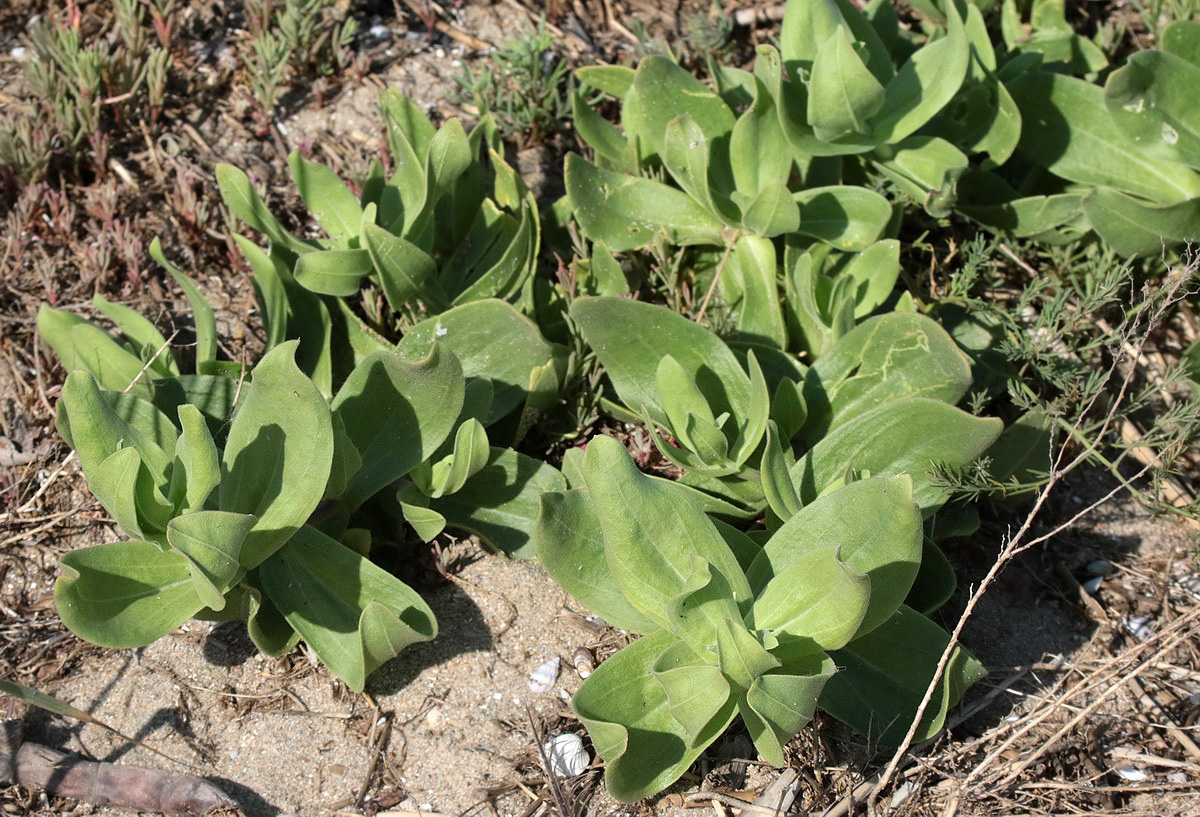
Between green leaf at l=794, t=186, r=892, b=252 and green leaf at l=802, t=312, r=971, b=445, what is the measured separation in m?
0.41

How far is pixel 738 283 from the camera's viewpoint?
349 cm

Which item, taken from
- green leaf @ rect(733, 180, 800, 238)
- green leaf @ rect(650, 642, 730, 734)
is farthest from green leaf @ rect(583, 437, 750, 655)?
green leaf @ rect(733, 180, 800, 238)

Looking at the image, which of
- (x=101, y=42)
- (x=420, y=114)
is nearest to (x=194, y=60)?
(x=101, y=42)

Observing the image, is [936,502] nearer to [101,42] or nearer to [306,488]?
[306,488]

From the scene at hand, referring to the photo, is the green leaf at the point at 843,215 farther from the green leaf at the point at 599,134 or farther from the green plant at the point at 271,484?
the green plant at the point at 271,484

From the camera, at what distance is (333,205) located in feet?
10.9

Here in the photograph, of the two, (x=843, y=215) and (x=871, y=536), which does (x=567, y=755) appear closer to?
(x=871, y=536)

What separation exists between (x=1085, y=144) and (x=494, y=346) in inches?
78.5

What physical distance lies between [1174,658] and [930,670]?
92 centimetres

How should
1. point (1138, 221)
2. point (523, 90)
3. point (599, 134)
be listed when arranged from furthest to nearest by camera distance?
1. point (523, 90)
2. point (599, 134)
3. point (1138, 221)

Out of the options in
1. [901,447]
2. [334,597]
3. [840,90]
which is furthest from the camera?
[840,90]

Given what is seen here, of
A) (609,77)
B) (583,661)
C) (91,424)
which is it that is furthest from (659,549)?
(609,77)

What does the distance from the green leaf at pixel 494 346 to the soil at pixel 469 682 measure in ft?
Result: 1.52

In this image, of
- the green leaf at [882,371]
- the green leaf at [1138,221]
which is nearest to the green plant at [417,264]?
the green leaf at [882,371]
